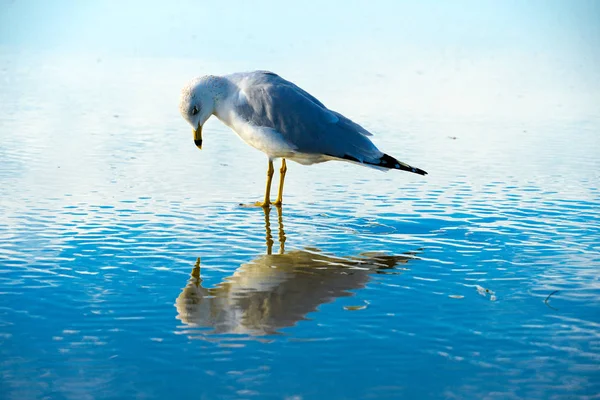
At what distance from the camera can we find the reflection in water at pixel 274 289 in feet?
13.3

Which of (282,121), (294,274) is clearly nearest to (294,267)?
(294,274)

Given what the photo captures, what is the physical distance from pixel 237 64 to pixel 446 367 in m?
12.9

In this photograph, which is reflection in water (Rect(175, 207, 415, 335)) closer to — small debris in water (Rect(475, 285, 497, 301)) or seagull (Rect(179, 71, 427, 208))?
small debris in water (Rect(475, 285, 497, 301))

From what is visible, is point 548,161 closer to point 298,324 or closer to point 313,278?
point 313,278

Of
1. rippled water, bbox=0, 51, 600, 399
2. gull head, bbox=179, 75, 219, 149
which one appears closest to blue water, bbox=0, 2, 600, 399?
rippled water, bbox=0, 51, 600, 399

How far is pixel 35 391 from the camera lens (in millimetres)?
3197

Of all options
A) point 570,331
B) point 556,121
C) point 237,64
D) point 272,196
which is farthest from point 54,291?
point 237,64

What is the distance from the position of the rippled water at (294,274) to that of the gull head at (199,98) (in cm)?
62

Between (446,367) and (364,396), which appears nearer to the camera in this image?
(364,396)

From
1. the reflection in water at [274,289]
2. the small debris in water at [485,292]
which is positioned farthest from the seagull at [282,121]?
the small debris in water at [485,292]

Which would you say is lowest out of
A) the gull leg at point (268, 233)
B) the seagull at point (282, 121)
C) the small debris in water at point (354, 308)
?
the small debris in water at point (354, 308)

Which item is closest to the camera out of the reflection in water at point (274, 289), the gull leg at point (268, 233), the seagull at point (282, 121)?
the reflection in water at point (274, 289)

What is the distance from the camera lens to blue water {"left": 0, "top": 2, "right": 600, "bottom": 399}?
341cm

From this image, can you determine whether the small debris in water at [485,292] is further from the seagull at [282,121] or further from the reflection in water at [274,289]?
the seagull at [282,121]
